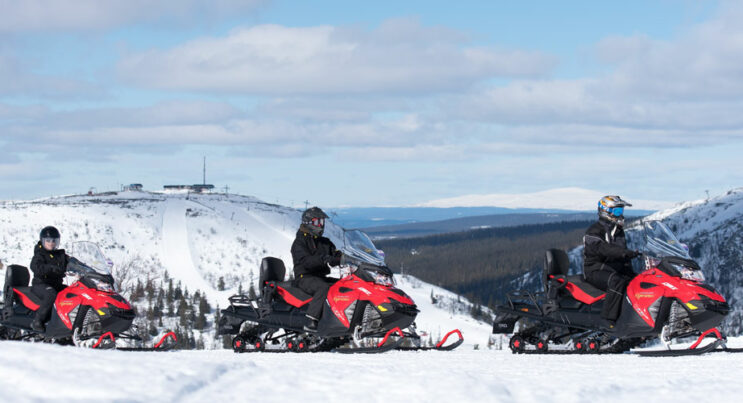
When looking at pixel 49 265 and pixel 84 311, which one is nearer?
→ pixel 84 311

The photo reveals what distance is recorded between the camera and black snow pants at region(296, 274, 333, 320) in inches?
584

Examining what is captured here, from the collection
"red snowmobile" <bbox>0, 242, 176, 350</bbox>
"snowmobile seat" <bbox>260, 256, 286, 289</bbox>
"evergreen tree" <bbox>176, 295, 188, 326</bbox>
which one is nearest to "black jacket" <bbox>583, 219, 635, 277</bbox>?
"snowmobile seat" <bbox>260, 256, 286, 289</bbox>

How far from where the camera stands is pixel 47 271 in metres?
15.3

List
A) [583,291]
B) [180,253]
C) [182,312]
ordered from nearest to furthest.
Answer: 1. [583,291]
2. [182,312]
3. [180,253]

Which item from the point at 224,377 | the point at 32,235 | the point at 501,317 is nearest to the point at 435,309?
the point at 32,235

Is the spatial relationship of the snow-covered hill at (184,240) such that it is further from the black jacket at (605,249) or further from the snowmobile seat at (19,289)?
the black jacket at (605,249)

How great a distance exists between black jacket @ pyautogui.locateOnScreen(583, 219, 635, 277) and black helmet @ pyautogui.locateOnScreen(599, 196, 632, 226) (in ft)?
0.27

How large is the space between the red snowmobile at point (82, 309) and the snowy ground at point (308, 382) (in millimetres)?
5495

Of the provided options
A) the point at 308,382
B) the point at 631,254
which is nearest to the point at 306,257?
the point at 631,254

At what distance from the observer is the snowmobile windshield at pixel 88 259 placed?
1532 cm

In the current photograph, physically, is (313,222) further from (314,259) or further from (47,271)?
(47,271)

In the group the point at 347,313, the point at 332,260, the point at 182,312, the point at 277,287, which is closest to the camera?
the point at 347,313

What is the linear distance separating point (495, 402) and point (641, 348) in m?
7.55

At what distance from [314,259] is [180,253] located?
108028 mm
